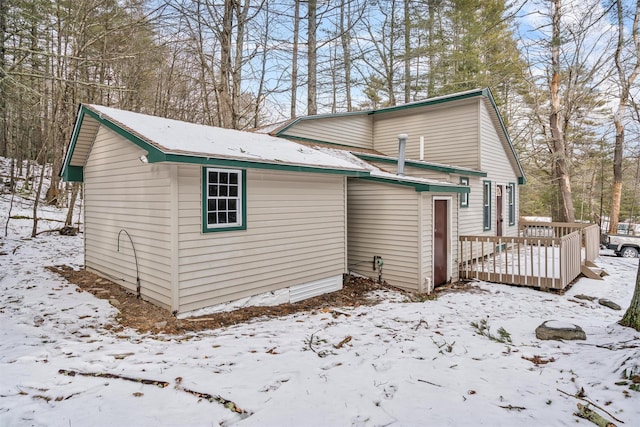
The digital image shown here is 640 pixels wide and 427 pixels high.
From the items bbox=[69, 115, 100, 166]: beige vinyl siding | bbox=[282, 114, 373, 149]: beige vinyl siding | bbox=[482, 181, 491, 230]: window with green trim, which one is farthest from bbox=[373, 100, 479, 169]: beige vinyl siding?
bbox=[69, 115, 100, 166]: beige vinyl siding

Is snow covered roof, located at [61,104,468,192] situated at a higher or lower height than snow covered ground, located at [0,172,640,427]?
higher

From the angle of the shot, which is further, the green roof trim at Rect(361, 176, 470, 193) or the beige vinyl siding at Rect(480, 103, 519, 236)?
the beige vinyl siding at Rect(480, 103, 519, 236)

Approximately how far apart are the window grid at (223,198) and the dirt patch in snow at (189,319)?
1.61 meters

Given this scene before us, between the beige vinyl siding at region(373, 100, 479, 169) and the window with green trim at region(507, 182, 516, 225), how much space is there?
3885 millimetres

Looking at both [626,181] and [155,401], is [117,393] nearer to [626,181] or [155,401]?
[155,401]

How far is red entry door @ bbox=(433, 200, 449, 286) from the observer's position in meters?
8.98

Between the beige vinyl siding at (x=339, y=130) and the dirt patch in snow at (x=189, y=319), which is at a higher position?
the beige vinyl siding at (x=339, y=130)

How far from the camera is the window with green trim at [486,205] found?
516 inches

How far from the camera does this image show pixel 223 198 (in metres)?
6.20

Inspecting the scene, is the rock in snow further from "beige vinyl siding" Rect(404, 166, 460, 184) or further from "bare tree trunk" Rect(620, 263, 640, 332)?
"beige vinyl siding" Rect(404, 166, 460, 184)

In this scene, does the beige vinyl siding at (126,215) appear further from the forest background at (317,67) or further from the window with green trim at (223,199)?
the forest background at (317,67)

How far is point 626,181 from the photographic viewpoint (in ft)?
92.0

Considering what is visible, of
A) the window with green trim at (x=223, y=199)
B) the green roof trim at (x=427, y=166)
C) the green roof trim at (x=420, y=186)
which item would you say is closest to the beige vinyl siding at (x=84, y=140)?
the window with green trim at (x=223, y=199)

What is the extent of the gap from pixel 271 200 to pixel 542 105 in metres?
22.1
